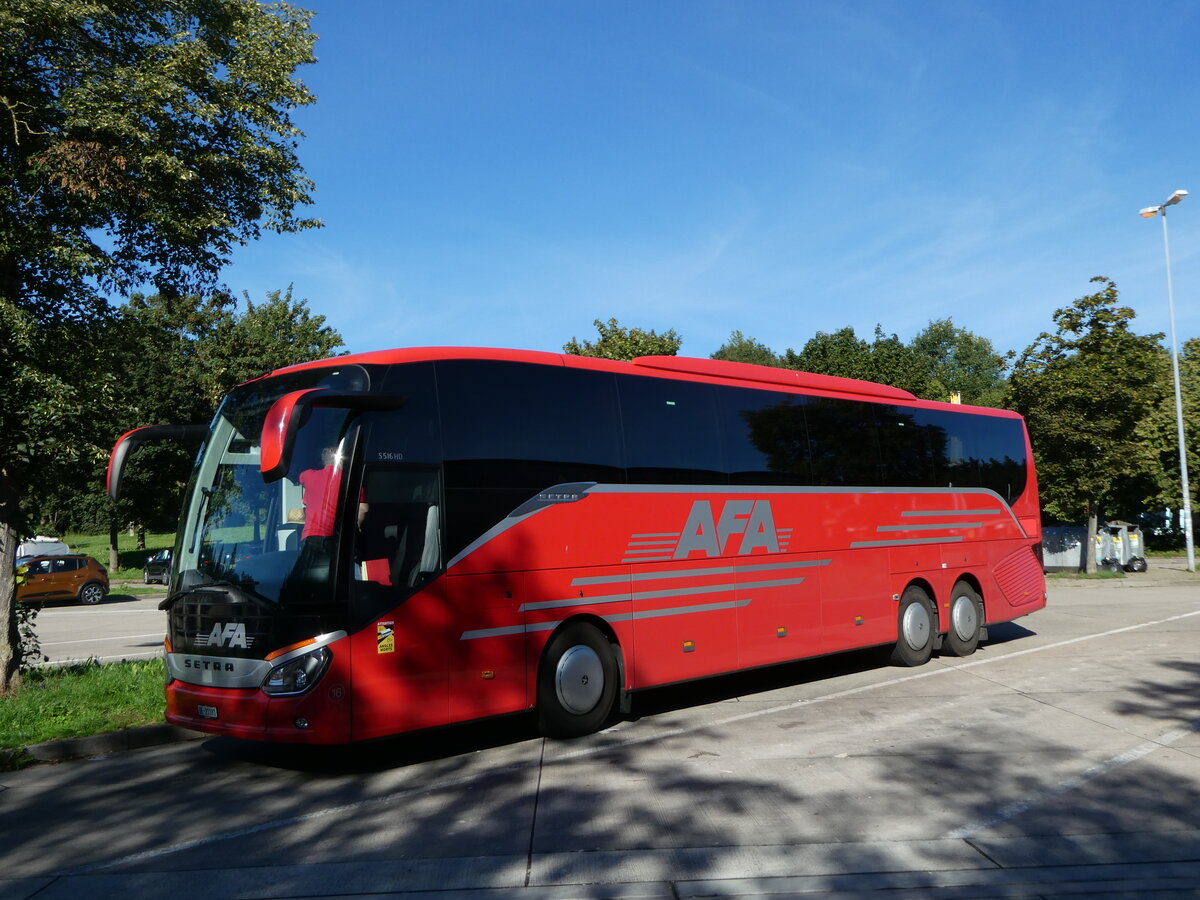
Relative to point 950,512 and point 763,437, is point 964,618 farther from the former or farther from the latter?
point 763,437

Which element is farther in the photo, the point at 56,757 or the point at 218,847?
the point at 56,757

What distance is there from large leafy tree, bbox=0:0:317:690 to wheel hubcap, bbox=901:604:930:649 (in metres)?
9.59

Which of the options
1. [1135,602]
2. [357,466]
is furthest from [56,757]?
[1135,602]

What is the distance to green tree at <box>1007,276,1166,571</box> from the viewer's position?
92.6 feet

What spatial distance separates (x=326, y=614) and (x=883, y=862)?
4.17 m

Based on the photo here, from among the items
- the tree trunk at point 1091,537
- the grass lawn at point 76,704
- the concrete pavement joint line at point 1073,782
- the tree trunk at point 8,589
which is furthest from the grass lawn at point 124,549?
the concrete pavement joint line at point 1073,782

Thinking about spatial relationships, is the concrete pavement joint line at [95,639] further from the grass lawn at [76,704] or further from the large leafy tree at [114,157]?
the large leafy tree at [114,157]

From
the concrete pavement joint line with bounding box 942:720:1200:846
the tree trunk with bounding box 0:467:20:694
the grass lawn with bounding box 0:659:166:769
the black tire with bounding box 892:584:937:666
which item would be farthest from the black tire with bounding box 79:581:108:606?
the concrete pavement joint line with bounding box 942:720:1200:846

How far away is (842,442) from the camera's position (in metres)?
11.9

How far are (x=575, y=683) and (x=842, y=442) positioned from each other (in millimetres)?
5146

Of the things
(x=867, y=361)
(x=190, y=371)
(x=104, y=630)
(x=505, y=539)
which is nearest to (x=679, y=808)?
(x=505, y=539)

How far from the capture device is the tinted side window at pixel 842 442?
11.5 meters

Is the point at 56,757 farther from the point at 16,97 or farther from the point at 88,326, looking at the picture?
the point at 16,97

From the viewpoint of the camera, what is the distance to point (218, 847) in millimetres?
5805
